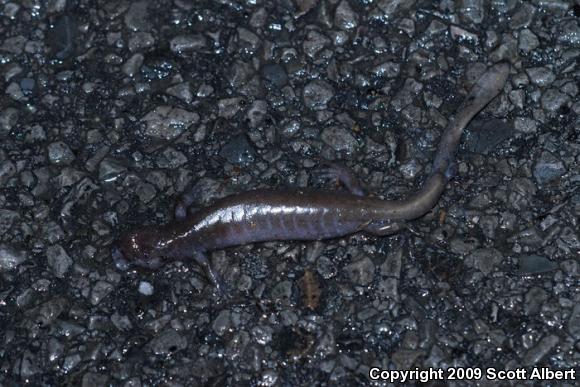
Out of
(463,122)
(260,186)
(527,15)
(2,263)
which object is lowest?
(2,263)

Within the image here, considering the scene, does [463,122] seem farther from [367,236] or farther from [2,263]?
[2,263]

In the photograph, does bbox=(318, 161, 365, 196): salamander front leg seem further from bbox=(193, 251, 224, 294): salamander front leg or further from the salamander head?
the salamander head

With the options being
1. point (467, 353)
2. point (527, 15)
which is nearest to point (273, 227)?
point (467, 353)

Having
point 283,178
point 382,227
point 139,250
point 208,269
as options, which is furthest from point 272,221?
point 139,250

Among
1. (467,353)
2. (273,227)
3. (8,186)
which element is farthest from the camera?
(8,186)

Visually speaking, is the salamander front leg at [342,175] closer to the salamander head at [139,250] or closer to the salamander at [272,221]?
the salamander at [272,221]

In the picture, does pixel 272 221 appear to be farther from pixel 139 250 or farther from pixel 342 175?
pixel 139 250
